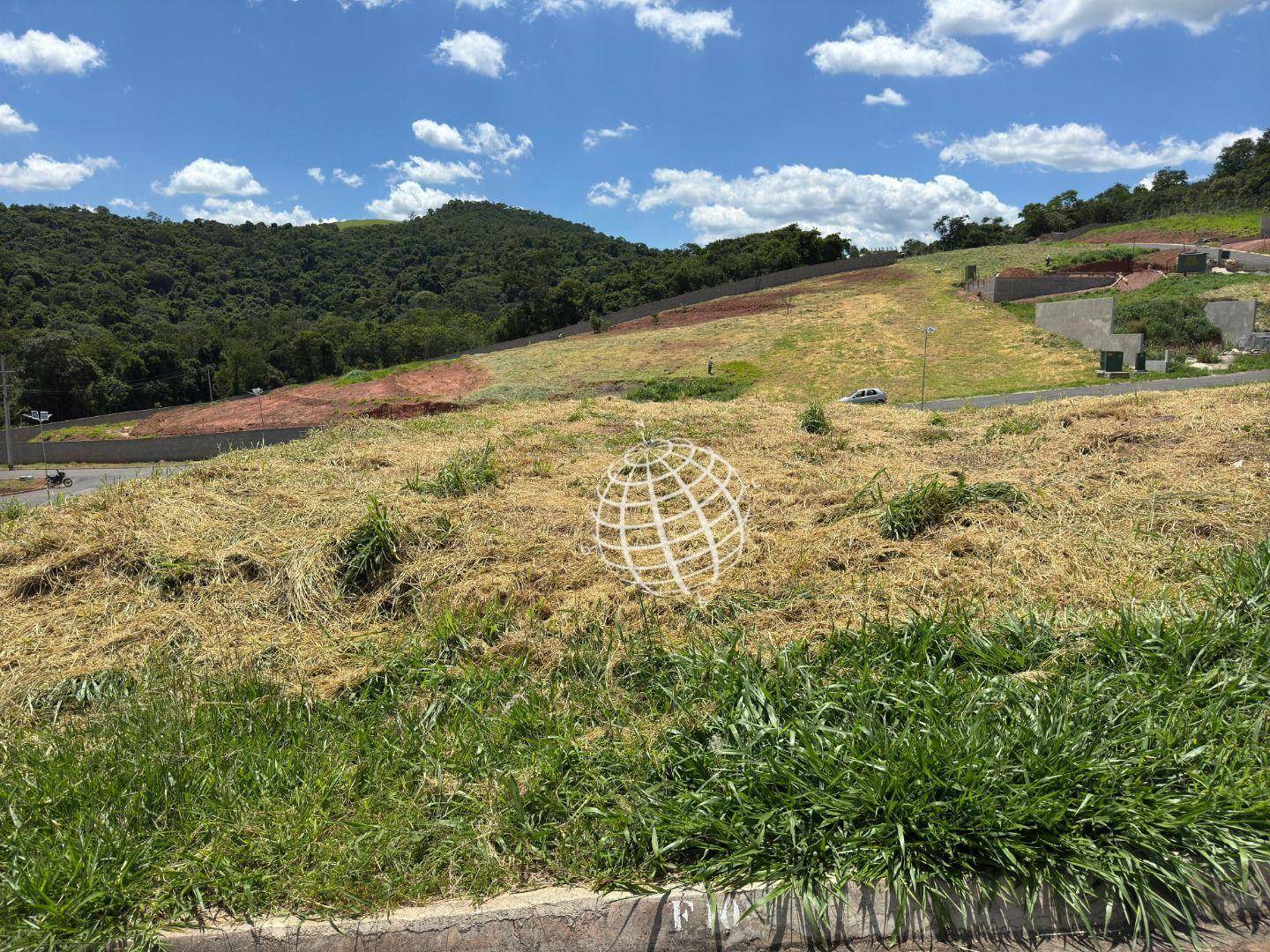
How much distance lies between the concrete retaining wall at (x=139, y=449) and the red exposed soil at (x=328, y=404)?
A: 107cm

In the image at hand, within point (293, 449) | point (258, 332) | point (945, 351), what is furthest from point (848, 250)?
point (293, 449)

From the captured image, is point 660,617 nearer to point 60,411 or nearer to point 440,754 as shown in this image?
point 440,754

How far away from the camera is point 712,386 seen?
88.7 ft

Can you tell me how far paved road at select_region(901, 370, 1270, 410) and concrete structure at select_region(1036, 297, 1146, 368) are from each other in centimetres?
374

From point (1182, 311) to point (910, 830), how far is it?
32.7 m

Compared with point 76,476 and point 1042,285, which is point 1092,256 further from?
point 76,476

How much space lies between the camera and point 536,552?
4707 millimetres

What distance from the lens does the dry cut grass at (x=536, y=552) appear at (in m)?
3.90

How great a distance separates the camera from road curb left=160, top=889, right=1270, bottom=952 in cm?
216

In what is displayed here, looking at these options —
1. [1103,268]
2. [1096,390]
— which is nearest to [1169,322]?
[1096,390]

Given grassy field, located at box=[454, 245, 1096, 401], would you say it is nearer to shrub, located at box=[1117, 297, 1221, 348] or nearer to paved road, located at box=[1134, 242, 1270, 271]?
shrub, located at box=[1117, 297, 1221, 348]

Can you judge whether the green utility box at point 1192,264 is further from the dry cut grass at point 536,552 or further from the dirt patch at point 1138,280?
the dry cut grass at point 536,552

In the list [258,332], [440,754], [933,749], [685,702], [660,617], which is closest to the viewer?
[933,749]

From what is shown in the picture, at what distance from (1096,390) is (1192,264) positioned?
22.0m
